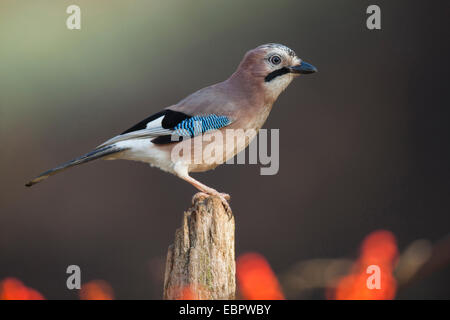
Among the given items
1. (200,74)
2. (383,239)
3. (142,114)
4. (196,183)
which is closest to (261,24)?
(200,74)

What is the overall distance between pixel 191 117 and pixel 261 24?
2.33 metres

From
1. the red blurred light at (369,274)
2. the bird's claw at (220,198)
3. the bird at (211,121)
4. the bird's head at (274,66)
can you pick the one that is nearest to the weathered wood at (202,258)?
the bird's claw at (220,198)

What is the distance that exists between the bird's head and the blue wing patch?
13.9 inches

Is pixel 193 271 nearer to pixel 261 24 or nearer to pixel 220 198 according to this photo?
pixel 220 198

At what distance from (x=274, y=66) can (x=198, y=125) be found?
565 millimetres

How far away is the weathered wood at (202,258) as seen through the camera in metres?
2.57

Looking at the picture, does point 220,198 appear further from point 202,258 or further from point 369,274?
point 369,274

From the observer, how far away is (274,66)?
10.7ft

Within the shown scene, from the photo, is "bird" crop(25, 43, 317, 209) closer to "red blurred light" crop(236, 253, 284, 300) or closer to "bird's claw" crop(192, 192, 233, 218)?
"bird's claw" crop(192, 192, 233, 218)

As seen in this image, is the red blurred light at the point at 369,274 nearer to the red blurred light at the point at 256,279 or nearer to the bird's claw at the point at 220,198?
the red blurred light at the point at 256,279

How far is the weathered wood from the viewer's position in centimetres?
257

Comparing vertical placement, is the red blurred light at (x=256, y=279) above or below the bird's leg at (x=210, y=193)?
below

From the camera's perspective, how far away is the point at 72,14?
4805 millimetres
